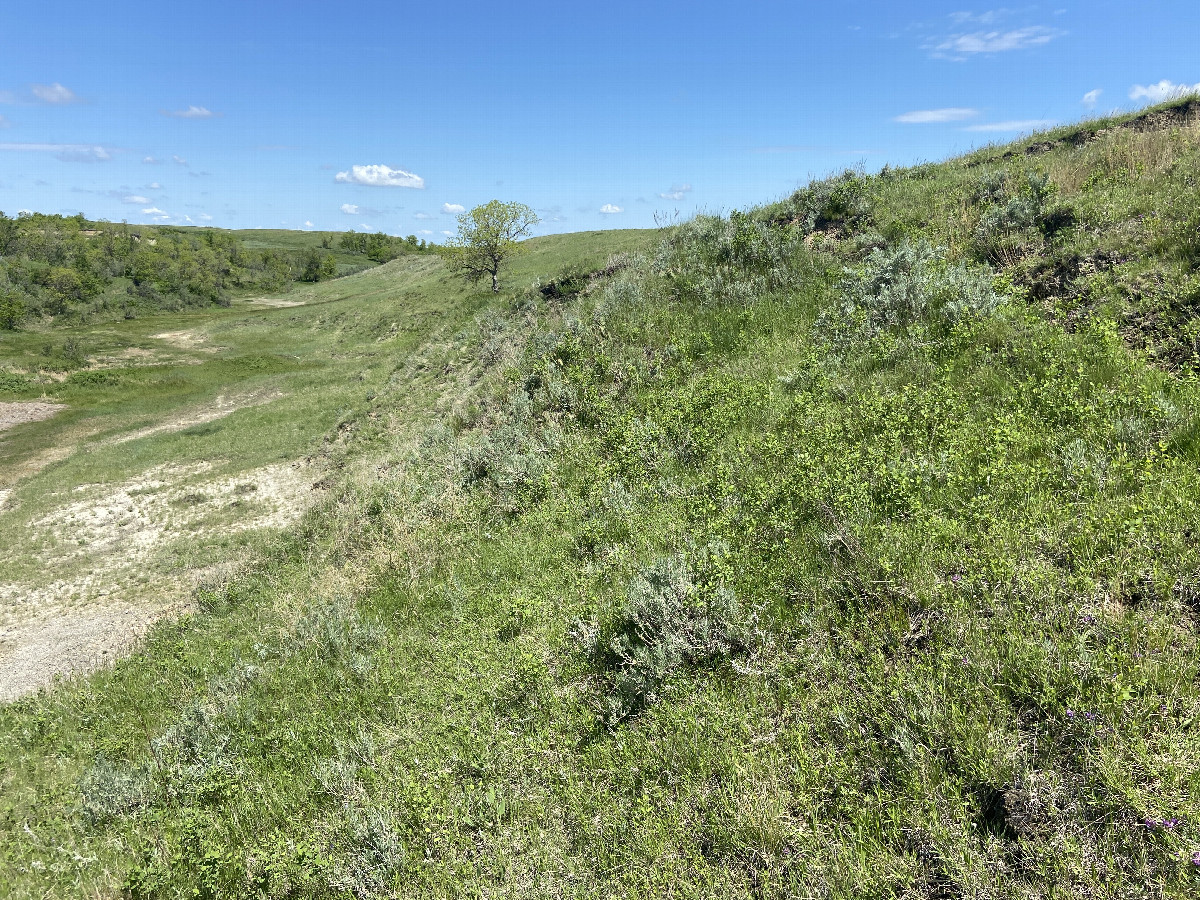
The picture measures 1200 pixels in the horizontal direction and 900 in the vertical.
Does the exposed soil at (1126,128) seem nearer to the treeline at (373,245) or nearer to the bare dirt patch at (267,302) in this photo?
the bare dirt patch at (267,302)

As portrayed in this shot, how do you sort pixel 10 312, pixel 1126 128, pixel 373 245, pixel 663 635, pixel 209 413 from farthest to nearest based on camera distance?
pixel 373 245
pixel 10 312
pixel 209 413
pixel 1126 128
pixel 663 635

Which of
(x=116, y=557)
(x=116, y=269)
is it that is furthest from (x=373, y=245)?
(x=116, y=557)

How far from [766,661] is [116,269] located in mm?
144692

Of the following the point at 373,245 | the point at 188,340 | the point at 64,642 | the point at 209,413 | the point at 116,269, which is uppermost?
the point at 373,245

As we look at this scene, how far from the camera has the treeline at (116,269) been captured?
86.5m

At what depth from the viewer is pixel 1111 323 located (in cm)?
662

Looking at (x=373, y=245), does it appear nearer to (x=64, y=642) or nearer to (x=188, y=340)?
(x=188, y=340)

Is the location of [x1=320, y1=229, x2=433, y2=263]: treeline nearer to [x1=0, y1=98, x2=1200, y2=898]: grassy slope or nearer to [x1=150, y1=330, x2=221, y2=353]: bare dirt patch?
[x1=150, y1=330, x2=221, y2=353]: bare dirt patch

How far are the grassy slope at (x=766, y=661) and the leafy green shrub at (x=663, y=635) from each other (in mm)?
34

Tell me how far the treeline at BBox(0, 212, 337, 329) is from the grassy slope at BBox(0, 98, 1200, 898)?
97657 millimetres

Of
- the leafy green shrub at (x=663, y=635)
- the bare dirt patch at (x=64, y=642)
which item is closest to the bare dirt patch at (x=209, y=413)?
the bare dirt patch at (x=64, y=642)

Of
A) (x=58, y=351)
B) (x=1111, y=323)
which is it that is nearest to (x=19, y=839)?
(x=1111, y=323)

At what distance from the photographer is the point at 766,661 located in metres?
4.45

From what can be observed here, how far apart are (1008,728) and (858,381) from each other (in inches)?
217
